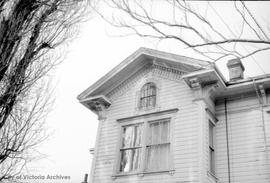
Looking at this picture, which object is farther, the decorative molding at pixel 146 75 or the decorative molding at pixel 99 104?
the decorative molding at pixel 99 104

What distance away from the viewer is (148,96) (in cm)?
1275

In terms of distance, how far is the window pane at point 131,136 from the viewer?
39.9 ft

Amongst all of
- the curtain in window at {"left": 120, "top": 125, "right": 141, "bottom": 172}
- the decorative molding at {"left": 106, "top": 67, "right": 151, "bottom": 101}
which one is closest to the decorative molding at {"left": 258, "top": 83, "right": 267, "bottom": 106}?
the decorative molding at {"left": 106, "top": 67, "right": 151, "bottom": 101}

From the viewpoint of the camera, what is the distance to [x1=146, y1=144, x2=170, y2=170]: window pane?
440 inches

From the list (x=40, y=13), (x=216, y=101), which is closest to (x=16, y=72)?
(x=40, y=13)

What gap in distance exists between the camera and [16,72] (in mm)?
9375

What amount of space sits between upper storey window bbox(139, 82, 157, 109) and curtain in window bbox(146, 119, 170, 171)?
2.66ft

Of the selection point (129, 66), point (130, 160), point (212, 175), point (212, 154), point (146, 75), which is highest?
point (129, 66)

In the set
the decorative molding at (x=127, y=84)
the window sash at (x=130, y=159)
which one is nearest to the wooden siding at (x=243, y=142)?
the window sash at (x=130, y=159)

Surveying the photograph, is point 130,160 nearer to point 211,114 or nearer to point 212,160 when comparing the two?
point 212,160

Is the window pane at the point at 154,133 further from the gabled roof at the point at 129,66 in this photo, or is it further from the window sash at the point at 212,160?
the gabled roof at the point at 129,66

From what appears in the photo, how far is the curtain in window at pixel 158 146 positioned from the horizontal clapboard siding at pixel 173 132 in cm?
29

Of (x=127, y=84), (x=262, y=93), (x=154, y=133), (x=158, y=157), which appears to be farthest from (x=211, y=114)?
(x=127, y=84)

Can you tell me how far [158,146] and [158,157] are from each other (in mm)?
366
